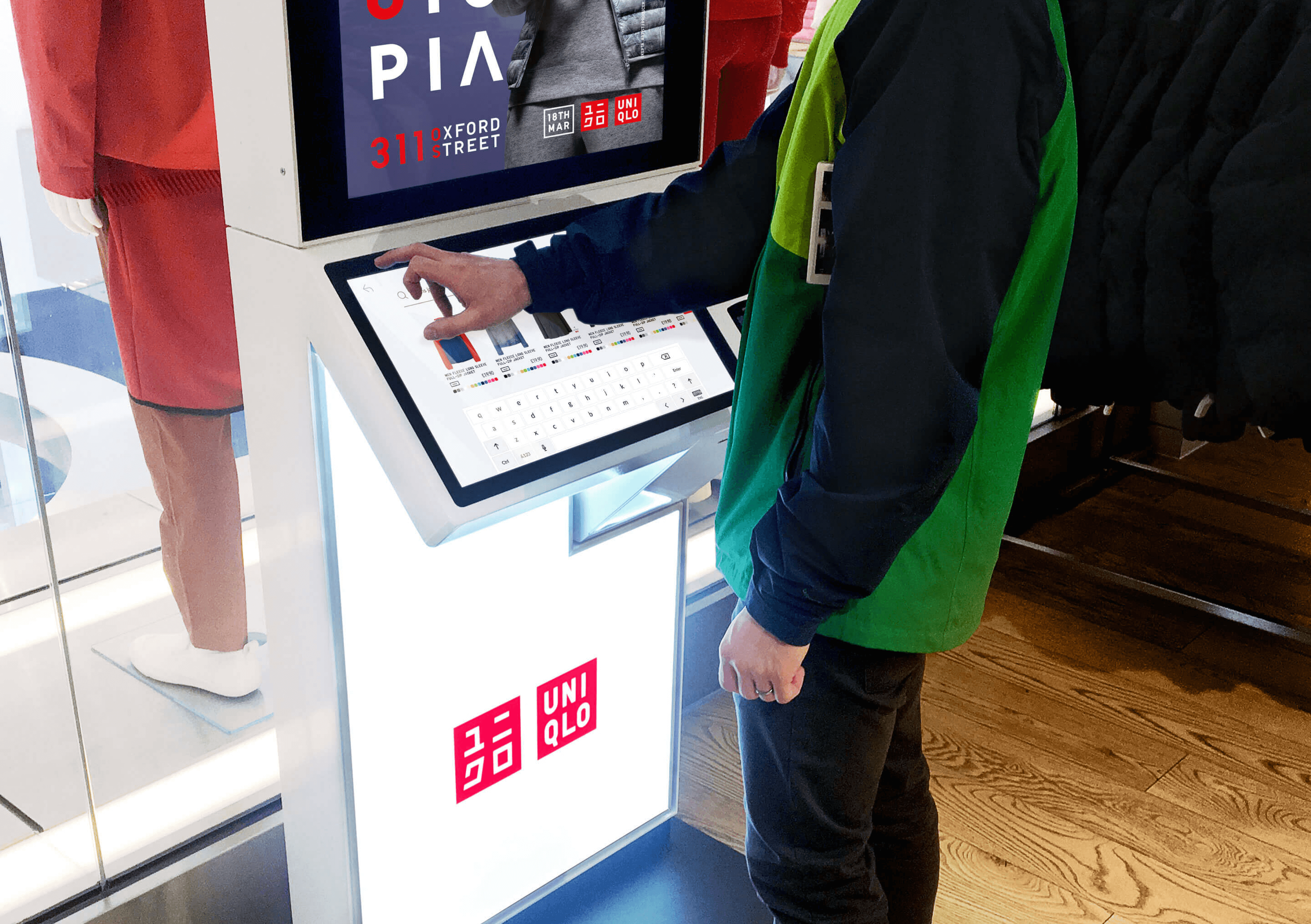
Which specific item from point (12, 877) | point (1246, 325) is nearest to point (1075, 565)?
point (1246, 325)

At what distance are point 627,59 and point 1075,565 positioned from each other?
1924 mm

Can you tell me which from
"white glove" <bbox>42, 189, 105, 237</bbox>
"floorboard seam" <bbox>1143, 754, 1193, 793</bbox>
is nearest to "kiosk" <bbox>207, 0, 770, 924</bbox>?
"white glove" <bbox>42, 189, 105, 237</bbox>

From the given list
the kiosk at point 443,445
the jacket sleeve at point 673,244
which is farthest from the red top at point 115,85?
the jacket sleeve at point 673,244

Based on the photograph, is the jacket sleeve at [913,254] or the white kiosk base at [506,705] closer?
the jacket sleeve at [913,254]

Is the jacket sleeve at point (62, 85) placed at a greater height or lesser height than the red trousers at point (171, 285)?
greater

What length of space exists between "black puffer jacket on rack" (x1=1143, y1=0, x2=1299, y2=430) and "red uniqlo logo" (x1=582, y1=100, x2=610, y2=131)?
2.10 feet

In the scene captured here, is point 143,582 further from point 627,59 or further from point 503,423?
point 627,59

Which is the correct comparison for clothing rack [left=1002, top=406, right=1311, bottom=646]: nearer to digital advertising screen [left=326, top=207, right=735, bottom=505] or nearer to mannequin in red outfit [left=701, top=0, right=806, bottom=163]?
mannequin in red outfit [left=701, top=0, right=806, bottom=163]

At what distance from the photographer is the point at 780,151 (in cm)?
119

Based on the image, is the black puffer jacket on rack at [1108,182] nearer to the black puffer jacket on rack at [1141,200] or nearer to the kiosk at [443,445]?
the black puffer jacket on rack at [1141,200]

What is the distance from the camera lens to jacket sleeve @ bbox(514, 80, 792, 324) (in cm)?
129

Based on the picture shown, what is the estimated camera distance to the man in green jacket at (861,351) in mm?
996

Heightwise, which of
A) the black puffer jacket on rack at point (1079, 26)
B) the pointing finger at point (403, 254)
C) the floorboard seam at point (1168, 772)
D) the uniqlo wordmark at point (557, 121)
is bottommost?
the floorboard seam at point (1168, 772)

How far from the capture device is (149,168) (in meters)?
1.56
